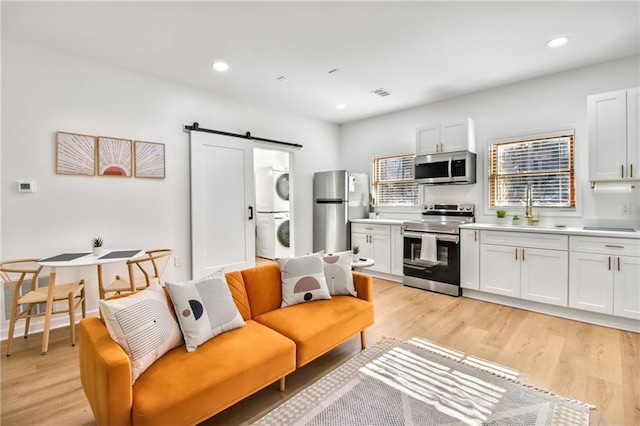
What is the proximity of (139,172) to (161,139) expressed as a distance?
480 mm

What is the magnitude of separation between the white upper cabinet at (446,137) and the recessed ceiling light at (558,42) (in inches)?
49.4

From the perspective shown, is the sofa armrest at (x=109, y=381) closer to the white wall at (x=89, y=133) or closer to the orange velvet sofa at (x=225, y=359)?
the orange velvet sofa at (x=225, y=359)

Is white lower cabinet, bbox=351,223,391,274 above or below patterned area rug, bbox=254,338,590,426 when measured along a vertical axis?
above

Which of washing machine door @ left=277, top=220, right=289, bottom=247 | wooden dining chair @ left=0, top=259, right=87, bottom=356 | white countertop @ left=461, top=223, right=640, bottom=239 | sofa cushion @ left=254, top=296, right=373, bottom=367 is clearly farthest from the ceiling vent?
wooden dining chair @ left=0, top=259, right=87, bottom=356

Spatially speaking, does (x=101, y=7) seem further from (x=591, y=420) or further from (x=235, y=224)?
(x=591, y=420)

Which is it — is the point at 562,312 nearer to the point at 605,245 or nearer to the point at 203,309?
the point at 605,245

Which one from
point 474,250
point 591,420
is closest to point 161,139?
point 474,250

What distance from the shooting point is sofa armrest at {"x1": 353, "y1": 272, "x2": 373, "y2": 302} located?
263 centimetres

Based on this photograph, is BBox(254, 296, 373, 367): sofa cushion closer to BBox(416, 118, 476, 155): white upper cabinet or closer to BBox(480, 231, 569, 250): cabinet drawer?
BBox(480, 231, 569, 250): cabinet drawer

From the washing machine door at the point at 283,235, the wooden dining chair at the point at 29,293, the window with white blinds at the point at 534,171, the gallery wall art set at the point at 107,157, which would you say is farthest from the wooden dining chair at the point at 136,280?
the window with white blinds at the point at 534,171

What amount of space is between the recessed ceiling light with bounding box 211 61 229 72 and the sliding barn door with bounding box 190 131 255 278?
35.4 inches

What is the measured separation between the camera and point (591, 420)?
174cm

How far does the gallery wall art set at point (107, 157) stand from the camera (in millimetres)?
3051

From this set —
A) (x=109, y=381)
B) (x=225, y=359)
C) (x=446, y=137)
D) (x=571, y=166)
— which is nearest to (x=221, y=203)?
(x=225, y=359)
